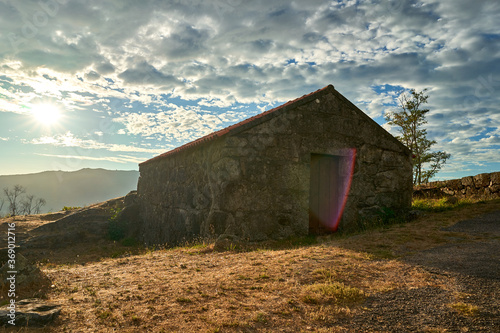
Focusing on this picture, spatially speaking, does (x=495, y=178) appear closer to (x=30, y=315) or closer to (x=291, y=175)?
(x=291, y=175)

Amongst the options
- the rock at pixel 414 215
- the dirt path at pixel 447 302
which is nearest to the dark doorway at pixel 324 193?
A: the rock at pixel 414 215

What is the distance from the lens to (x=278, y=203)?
25.3 ft

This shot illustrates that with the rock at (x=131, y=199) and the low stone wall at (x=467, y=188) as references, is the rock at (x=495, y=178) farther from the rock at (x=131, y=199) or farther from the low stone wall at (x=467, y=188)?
the rock at (x=131, y=199)

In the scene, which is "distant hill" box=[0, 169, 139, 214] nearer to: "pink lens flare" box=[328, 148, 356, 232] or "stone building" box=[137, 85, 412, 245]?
"stone building" box=[137, 85, 412, 245]

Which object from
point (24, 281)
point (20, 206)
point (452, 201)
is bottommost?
point (20, 206)

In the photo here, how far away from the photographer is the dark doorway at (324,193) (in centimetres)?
858

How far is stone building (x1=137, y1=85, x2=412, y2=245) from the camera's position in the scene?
745cm

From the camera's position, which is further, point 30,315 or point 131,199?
point 131,199

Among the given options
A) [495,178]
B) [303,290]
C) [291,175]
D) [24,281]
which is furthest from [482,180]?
[24,281]

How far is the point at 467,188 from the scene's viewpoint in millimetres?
10883

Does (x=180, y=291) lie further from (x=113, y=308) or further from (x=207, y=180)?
(x=207, y=180)

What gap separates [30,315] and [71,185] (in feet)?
397

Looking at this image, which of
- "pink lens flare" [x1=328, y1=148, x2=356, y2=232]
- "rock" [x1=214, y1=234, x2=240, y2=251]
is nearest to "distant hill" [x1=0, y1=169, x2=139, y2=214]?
"rock" [x1=214, y1=234, x2=240, y2=251]

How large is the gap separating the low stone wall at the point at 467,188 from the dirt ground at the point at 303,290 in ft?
16.2
